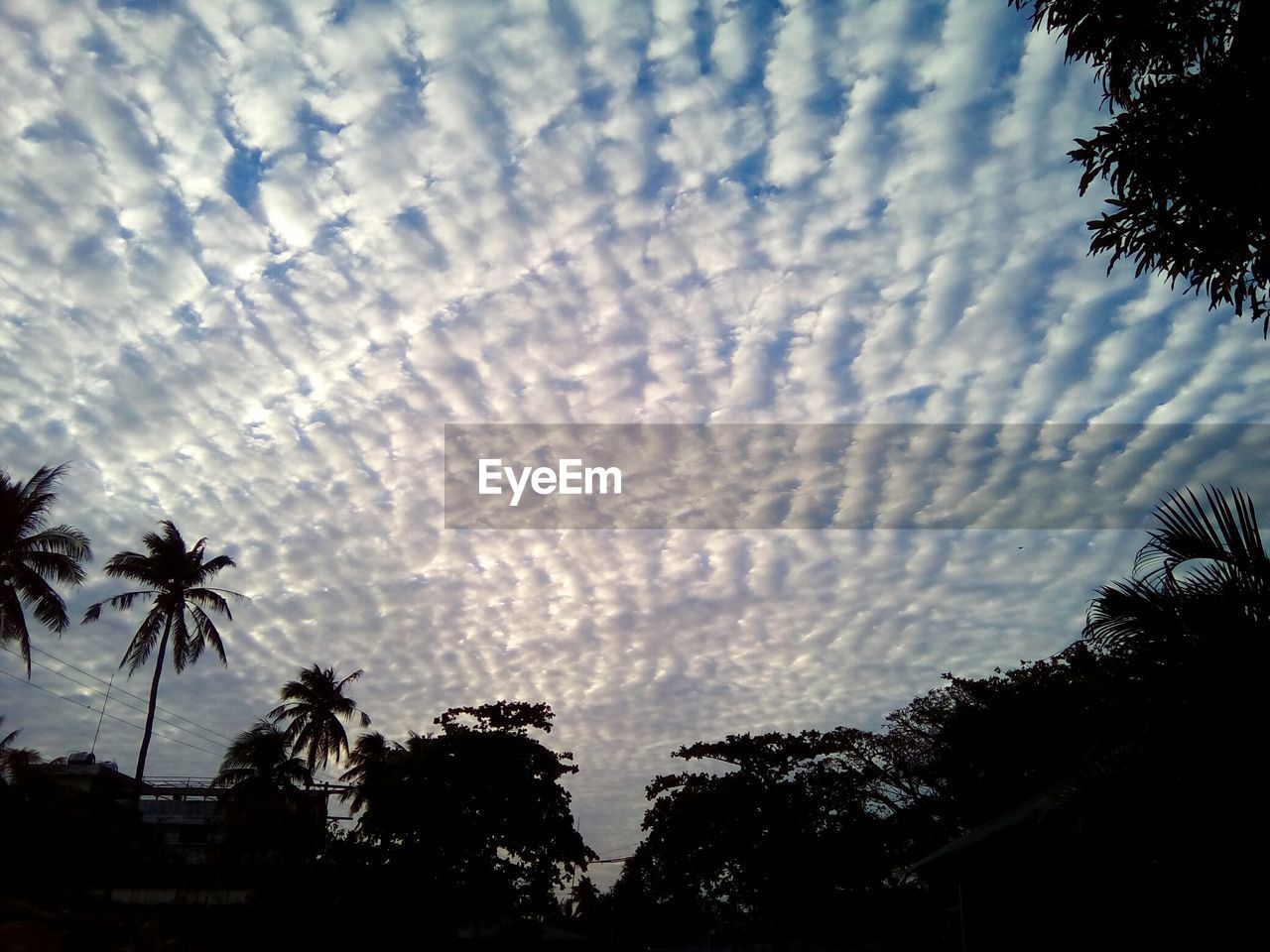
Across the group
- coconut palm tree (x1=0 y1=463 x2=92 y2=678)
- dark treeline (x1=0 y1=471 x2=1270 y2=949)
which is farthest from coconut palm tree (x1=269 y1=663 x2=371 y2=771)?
coconut palm tree (x1=0 y1=463 x2=92 y2=678)

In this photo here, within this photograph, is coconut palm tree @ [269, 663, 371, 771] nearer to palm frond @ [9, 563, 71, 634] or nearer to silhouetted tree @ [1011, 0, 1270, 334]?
palm frond @ [9, 563, 71, 634]

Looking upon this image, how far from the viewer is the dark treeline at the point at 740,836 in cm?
641

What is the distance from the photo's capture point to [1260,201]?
20.9 ft

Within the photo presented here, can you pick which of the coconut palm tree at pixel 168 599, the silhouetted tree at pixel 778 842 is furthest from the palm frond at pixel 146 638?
the silhouetted tree at pixel 778 842

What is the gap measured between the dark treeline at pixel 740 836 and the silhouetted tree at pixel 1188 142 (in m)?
2.36

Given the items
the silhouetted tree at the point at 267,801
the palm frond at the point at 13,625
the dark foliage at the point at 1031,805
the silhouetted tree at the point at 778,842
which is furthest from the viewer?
the silhouetted tree at the point at 778,842

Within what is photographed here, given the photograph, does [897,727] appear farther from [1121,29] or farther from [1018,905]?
[1121,29]

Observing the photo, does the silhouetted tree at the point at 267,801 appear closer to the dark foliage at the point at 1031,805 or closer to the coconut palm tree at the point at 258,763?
the coconut palm tree at the point at 258,763

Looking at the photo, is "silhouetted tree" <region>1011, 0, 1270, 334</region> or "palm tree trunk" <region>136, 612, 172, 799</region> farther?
"palm tree trunk" <region>136, 612, 172, 799</region>

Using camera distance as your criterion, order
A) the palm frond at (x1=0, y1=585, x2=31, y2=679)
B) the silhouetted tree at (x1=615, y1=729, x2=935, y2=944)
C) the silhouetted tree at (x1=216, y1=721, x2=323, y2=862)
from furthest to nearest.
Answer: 1. the silhouetted tree at (x1=615, y1=729, x2=935, y2=944)
2. the silhouetted tree at (x1=216, y1=721, x2=323, y2=862)
3. the palm frond at (x1=0, y1=585, x2=31, y2=679)

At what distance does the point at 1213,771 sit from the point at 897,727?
100ft

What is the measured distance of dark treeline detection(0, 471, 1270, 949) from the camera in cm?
641

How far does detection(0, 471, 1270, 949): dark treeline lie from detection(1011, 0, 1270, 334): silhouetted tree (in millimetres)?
2356

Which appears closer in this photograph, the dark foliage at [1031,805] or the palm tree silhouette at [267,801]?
the dark foliage at [1031,805]
